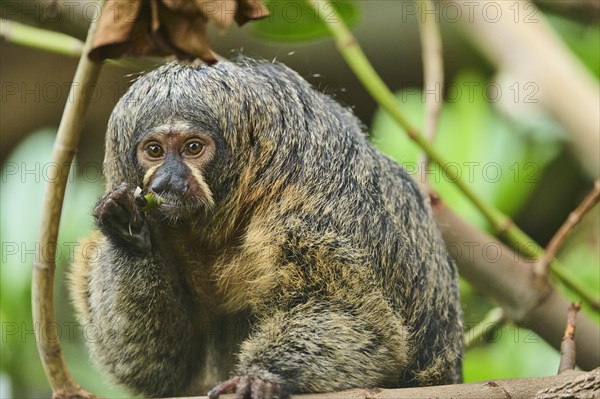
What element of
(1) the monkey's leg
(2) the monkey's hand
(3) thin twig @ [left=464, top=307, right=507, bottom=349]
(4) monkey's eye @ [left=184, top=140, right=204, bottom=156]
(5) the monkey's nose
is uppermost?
(4) monkey's eye @ [left=184, top=140, right=204, bottom=156]

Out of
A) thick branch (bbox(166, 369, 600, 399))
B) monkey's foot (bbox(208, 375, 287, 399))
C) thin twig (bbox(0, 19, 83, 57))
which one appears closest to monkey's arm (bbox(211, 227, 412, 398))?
monkey's foot (bbox(208, 375, 287, 399))

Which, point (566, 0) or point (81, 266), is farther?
point (566, 0)

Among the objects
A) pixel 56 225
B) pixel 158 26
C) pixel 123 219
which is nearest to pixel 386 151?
pixel 123 219

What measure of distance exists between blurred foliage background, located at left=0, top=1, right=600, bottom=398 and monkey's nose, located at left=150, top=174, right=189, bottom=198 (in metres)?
1.19

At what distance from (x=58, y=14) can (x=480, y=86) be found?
4.25m

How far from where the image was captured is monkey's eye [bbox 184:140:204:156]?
4.05 metres

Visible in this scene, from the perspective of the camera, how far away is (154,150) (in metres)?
4.02

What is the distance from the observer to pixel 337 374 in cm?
390

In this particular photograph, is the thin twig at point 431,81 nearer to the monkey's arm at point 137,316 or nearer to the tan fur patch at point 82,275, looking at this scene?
the monkey's arm at point 137,316

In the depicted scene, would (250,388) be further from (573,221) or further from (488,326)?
(488,326)

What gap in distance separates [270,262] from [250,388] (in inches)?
26.9

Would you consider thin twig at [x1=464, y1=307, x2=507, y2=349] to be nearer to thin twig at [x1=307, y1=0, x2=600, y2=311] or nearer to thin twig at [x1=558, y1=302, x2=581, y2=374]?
thin twig at [x1=307, y1=0, x2=600, y2=311]

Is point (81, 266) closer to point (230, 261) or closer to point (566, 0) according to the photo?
point (230, 261)

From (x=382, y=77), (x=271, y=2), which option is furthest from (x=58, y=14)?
(x=382, y=77)
